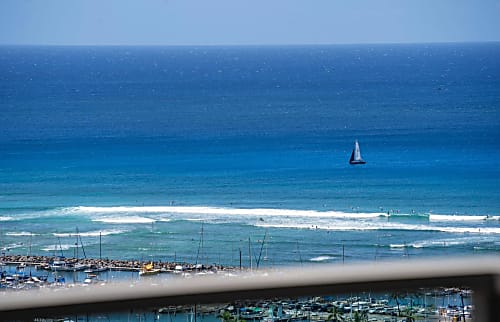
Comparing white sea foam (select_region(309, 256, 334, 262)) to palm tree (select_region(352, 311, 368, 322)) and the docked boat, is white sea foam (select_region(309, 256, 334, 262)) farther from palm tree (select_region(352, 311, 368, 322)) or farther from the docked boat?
palm tree (select_region(352, 311, 368, 322))

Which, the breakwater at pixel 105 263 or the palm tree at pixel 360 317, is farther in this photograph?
the breakwater at pixel 105 263

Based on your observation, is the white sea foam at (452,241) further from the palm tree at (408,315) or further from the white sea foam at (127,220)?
the palm tree at (408,315)

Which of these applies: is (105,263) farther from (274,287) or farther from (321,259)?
(274,287)

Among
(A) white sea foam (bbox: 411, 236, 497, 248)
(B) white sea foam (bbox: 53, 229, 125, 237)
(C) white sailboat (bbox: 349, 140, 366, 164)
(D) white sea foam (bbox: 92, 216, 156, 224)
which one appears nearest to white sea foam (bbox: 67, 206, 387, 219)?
(D) white sea foam (bbox: 92, 216, 156, 224)

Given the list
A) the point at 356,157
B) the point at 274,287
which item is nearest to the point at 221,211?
the point at 356,157

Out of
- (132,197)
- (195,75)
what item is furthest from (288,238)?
(195,75)

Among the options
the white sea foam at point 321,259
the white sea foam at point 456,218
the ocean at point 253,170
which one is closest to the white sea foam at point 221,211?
the ocean at point 253,170
